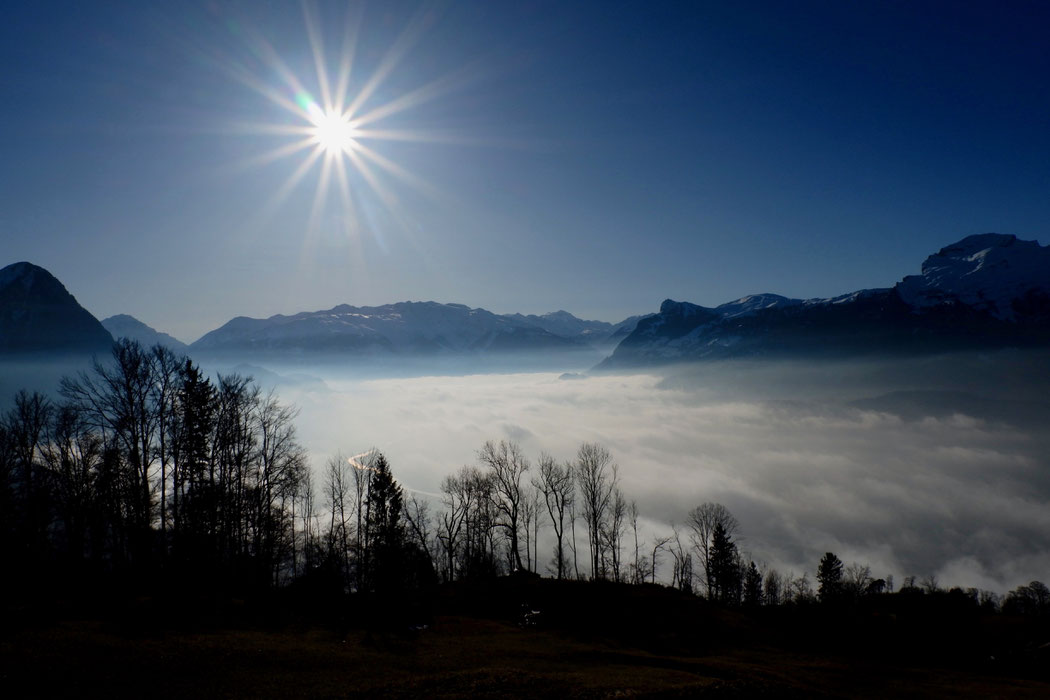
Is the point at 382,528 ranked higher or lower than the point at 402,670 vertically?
higher

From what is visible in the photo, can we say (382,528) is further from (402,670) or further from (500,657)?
(402,670)

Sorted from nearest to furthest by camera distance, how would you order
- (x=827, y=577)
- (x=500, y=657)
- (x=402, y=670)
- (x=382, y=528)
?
1. (x=402, y=670)
2. (x=500, y=657)
3. (x=382, y=528)
4. (x=827, y=577)

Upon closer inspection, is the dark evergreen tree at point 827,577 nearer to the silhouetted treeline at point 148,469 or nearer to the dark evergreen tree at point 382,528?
the dark evergreen tree at point 382,528

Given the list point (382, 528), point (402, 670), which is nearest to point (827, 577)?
point (382, 528)

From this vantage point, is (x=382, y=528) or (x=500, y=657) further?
(x=382, y=528)

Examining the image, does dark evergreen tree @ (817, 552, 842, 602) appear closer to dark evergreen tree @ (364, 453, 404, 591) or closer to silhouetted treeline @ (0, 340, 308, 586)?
dark evergreen tree @ (364, 453, 404, 591)

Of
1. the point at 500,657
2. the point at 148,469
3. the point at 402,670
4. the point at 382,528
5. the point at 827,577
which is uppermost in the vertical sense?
the point at 148,469

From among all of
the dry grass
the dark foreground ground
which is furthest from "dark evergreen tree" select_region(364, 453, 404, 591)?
the dry grass

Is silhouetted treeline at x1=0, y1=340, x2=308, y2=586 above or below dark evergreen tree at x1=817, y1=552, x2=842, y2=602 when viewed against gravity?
above

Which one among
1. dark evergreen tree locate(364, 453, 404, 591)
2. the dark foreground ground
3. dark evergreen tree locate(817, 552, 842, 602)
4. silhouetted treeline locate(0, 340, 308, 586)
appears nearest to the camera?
the dark foreground ground

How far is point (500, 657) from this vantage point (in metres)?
25.9

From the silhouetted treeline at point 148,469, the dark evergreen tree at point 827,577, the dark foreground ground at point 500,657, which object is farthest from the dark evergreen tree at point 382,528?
the dark evergreen tree at point 827,577

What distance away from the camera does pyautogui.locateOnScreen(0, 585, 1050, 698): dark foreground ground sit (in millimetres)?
18859

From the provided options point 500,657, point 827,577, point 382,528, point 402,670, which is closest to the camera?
point 402,670
